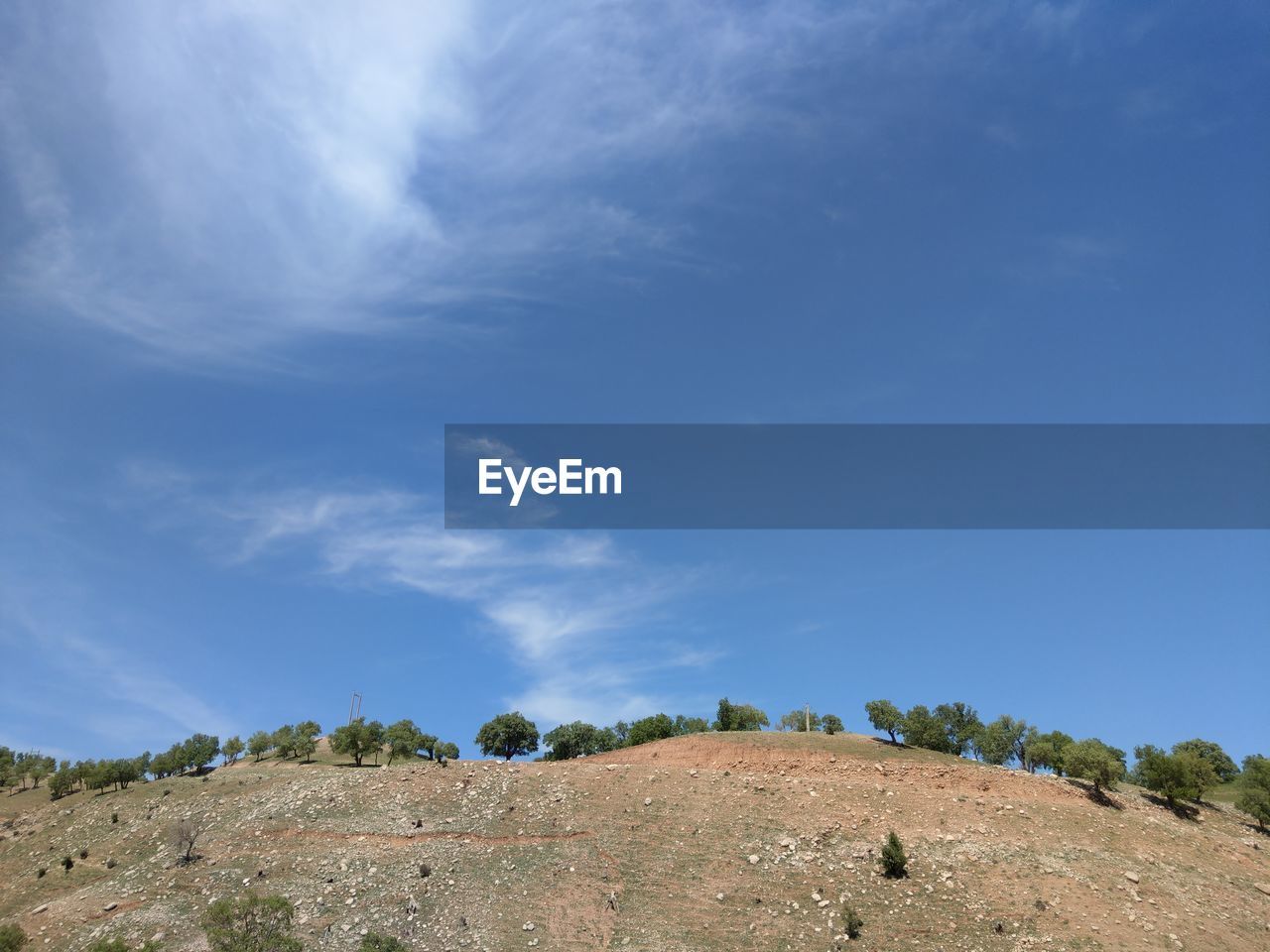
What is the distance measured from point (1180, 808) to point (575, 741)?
6620 centimetres

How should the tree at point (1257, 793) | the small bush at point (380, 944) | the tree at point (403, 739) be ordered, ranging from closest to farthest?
the small bush at point (380, 944) < the tree at point (1257, 793) < the tree at point (403, 739)

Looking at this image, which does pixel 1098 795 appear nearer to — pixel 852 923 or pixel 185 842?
pixel 852 923

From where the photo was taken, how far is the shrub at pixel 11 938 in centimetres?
4203

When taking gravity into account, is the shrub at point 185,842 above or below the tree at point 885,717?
below

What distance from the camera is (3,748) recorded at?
118688 mm

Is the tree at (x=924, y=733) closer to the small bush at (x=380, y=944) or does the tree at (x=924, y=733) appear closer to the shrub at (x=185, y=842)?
the small bush at (x=380, y=944)

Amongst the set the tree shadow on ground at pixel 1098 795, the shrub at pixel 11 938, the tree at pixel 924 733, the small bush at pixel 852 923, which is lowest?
the small bush at pixel 852 923

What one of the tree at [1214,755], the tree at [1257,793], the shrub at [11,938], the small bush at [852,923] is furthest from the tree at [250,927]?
the tree at [1214,755]

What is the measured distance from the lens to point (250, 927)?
38469mm

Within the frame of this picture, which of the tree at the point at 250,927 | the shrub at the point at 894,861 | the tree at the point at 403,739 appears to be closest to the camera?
the tree at the point at 250,927

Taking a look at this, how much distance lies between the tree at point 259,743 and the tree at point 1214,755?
397 ft

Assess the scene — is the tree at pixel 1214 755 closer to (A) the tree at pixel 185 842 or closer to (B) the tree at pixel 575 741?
(B) the tree at pixel 575 741

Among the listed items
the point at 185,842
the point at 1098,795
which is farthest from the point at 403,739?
the point at 1098,795

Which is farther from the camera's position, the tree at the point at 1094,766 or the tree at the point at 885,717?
the tree at the point at 885,717
